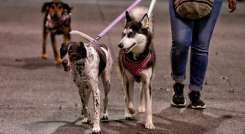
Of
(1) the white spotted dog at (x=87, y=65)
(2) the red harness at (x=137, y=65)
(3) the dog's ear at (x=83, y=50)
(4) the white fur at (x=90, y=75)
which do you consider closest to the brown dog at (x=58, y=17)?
(2) the red harness at (x=137, y=65)

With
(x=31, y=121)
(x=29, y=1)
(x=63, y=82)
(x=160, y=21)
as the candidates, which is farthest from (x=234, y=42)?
(x=29, y=1)

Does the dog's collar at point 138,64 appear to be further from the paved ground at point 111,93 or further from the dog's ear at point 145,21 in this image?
the paved ground at point 111,93

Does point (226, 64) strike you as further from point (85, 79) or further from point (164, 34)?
point (85, 79)

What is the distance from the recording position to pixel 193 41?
6.33 metres

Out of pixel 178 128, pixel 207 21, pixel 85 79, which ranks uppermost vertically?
pixel 207 21

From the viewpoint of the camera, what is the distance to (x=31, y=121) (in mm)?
5879

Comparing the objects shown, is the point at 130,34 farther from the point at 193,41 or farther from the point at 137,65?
the point at 193,41

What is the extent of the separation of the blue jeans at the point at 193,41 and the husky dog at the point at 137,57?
52 cm

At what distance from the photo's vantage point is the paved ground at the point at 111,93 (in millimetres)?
5742

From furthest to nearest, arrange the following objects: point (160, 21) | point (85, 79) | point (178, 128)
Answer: point (160, 21), point (178, 128), point (85, 79)

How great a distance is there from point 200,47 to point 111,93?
142 centimetres

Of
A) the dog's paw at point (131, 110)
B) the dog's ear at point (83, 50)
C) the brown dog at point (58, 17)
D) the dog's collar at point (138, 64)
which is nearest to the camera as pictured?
the dog's ear at point (83, 50)

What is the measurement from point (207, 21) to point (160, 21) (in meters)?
8.23

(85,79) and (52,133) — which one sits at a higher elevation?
(85,79)
